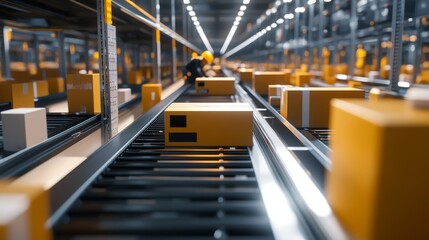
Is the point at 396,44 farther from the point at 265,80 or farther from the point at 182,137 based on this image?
the point at 182,137

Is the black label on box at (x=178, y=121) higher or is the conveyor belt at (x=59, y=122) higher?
the black label on box at (x=178, y=121)

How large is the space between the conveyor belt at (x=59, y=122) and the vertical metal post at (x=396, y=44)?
5.29m

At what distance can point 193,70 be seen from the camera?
12.6m

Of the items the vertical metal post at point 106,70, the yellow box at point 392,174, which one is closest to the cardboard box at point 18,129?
the vertical metal post at point 106,70

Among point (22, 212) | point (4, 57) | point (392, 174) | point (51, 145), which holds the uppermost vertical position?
point (4, 57)

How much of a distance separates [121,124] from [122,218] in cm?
504

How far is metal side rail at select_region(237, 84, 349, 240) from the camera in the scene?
201 centimetres

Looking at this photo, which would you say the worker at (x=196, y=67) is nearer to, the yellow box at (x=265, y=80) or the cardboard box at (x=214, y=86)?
the yellow box at (x=265, y=80)

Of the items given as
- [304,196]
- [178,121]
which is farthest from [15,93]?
[304,196]

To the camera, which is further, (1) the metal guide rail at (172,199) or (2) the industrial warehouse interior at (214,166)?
(1) the metal guide rail at (172,199)

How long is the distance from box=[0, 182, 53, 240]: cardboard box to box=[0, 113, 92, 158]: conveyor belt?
3.49m

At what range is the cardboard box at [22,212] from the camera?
1.46m

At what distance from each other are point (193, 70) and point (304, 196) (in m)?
10.3

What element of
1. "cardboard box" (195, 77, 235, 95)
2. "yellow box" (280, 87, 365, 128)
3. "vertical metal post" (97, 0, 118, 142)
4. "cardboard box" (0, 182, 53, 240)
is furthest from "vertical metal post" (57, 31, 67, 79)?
"cardboard box" (0, 182, 53, 240)
